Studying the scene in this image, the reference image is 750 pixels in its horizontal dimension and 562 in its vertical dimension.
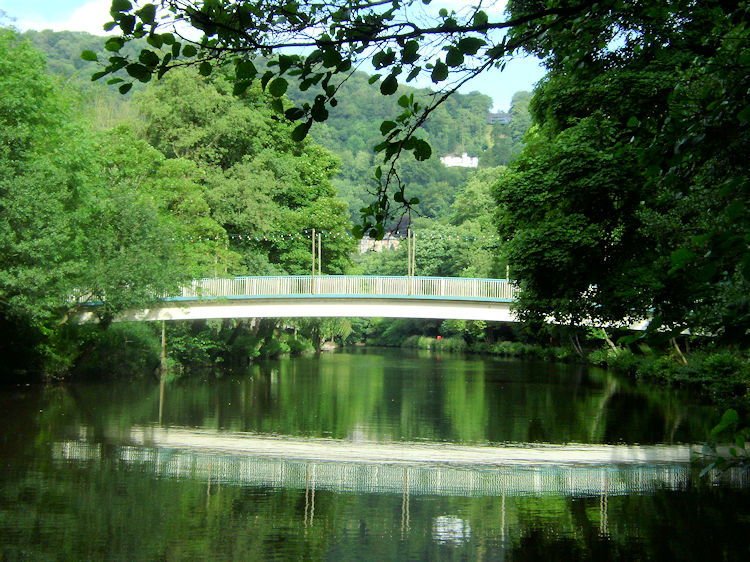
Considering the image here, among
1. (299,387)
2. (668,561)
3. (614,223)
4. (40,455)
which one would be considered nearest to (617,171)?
(614,223)

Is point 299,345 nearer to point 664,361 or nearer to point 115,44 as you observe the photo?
point 664,361

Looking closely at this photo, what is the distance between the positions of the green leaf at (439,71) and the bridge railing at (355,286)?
34.3 m

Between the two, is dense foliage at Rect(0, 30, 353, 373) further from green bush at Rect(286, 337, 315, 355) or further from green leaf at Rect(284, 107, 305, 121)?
green leaf at Rect(284, 107, 305, 121)

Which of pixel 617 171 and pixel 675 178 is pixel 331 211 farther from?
pixel 675 178

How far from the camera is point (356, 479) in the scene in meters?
15.7

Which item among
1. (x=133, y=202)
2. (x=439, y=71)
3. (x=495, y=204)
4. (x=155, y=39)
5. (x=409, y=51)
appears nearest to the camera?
(x=155, y=39)

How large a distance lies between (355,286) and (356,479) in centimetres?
2451

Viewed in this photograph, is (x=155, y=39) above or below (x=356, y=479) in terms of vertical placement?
above

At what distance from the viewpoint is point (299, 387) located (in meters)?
34.1

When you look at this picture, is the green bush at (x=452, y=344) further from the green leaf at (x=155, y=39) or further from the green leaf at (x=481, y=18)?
the green leaf at (x=155, y=39)

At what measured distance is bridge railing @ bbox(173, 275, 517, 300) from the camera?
39.4 m

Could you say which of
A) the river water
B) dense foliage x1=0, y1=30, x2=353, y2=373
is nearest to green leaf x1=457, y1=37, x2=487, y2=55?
the river water

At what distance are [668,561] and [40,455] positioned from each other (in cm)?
1168

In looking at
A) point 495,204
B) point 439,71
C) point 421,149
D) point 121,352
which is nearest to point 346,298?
point 495,204
